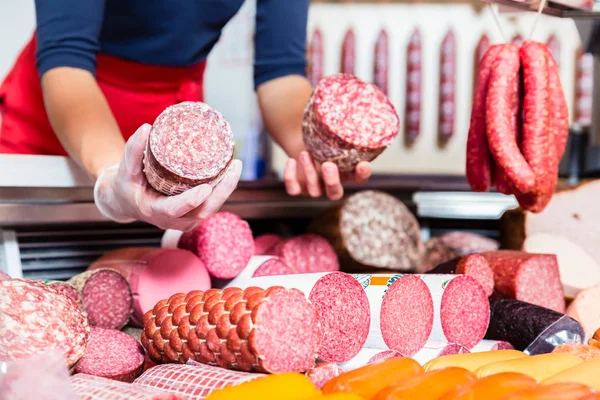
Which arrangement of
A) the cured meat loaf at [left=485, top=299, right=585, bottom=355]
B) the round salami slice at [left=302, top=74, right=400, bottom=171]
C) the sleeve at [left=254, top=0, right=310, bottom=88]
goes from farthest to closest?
the sleeve at [left=254, top=0, right=310, bottom=88] < the round salami slice at [left=302, top=74, right=400, bottom=171] < the cured meat loaf at [left=485, top=299, right=585, bottom=355]

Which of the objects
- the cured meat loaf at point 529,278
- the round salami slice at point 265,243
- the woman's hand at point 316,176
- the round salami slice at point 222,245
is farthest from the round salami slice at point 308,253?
the cured meat loaf at point 529,278

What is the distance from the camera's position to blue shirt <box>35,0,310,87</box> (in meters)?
2.26

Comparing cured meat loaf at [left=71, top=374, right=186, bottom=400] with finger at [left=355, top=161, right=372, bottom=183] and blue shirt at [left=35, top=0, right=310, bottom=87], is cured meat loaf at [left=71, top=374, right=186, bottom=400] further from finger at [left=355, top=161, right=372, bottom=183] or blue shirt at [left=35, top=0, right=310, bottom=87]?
blue shirt at [left=35, top=0, right=310, bottom=87]

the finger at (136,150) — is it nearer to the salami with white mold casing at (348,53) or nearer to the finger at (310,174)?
the finger at (310,174)

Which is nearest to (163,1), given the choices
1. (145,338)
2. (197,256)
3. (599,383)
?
(197,256)

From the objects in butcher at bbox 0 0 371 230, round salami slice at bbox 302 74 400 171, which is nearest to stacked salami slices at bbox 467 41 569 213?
round salami slice at bbox 302 74 400 171

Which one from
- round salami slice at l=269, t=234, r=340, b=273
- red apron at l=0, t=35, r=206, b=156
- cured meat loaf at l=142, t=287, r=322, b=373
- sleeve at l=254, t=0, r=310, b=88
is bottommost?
round salami slice at l=269, t=234, r=340, b=273

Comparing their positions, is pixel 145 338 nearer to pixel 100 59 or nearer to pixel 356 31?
pixel 100 59

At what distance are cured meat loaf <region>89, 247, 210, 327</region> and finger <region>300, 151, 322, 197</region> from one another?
1.60ft

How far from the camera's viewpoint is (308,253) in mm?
2652

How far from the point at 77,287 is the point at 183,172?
619 millimetres

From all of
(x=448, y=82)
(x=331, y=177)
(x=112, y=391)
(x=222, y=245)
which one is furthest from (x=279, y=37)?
(x=448, y=82)

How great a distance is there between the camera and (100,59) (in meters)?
2.75

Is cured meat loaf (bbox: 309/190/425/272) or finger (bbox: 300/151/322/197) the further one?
cured meat loaf (bbox: 309/190/425/272)
